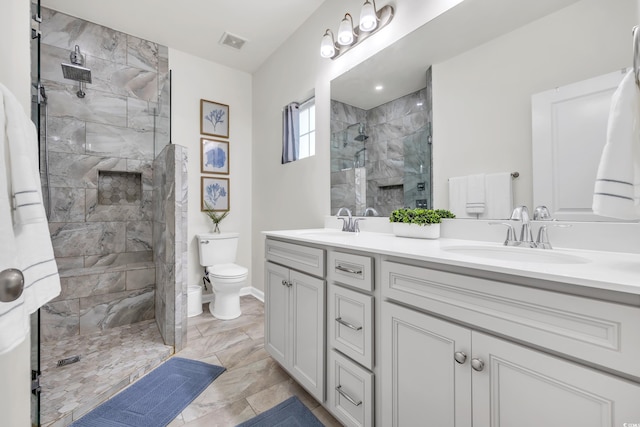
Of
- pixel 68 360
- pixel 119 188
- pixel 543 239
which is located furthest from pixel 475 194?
pixel 119 188

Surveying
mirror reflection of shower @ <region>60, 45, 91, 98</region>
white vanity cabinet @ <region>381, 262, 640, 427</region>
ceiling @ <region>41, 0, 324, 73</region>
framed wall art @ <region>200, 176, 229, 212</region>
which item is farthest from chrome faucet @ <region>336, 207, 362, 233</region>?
mirror reflection of shower @ <region>60, 45, 91, 98</region>

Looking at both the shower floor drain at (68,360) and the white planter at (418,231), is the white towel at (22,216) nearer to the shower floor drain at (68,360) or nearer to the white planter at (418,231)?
the white planter at (418,231)

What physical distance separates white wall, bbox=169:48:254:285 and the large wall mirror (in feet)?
5.49

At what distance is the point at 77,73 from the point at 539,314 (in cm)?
349

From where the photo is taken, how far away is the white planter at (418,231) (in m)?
1.34

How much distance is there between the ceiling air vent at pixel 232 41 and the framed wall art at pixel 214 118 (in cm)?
62

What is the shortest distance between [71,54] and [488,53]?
328 centimetres

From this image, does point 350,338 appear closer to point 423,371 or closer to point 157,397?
point 423,371

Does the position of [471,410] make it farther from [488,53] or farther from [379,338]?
[488,53]

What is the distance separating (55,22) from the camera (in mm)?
2348

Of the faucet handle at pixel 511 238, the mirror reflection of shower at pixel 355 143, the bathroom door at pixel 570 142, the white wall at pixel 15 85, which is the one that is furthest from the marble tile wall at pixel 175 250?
the bathroom door at pixel 570 142

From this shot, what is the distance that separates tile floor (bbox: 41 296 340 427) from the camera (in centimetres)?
135

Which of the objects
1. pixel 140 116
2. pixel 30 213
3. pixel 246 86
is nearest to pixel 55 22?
pixel 140 116

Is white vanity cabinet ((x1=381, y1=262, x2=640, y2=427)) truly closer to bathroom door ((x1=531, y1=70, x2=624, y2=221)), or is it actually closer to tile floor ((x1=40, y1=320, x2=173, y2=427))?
bathroom door ((x1=531, y1=70, x2=624, y2=221))
